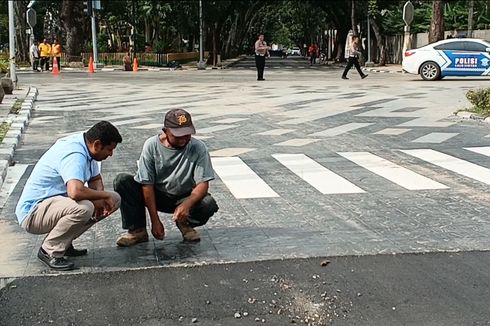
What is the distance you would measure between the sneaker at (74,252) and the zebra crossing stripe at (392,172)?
3964 mm

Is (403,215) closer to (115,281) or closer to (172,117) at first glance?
(172,117)

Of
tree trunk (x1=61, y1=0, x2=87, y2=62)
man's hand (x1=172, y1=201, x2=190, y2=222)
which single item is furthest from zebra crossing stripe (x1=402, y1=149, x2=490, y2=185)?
tree trunk (x1=61, y1=0, x2=87, y2=62)

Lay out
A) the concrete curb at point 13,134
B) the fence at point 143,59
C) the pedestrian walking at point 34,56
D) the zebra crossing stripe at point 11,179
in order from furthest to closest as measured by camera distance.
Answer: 1. the fence at point 143,59
2. the pedestrian walking at point 34,56
3. the concrete curb at point 13,134
4. the zebra crossing stripe at point 11,179

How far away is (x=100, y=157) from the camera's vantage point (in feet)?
17.3

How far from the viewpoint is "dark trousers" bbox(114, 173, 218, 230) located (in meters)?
5.81

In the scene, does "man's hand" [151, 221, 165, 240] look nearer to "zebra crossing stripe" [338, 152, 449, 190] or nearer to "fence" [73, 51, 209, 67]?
"zebra crossing stripe" [338, 152, 449, 190]

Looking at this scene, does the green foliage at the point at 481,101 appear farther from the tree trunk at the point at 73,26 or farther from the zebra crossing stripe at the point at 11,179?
the tree trunk at the point at 73,26

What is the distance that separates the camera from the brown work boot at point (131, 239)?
5.92m

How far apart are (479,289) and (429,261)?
2.08 feet

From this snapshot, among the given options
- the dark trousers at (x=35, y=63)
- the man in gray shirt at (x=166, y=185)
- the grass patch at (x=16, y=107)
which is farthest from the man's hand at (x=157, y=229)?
the dark trousers at (x=35, y=63)

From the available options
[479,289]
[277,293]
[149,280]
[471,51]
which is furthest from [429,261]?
[471,51]

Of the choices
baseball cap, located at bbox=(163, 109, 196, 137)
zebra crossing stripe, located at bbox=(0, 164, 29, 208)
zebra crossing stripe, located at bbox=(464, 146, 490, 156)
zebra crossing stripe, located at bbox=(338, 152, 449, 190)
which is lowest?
zebra crossing stripe, located at bbox=(0, 164, 29, 208)

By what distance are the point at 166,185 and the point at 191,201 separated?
269 mm

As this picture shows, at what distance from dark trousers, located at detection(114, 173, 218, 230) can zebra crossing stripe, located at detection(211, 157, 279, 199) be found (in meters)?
1.90
